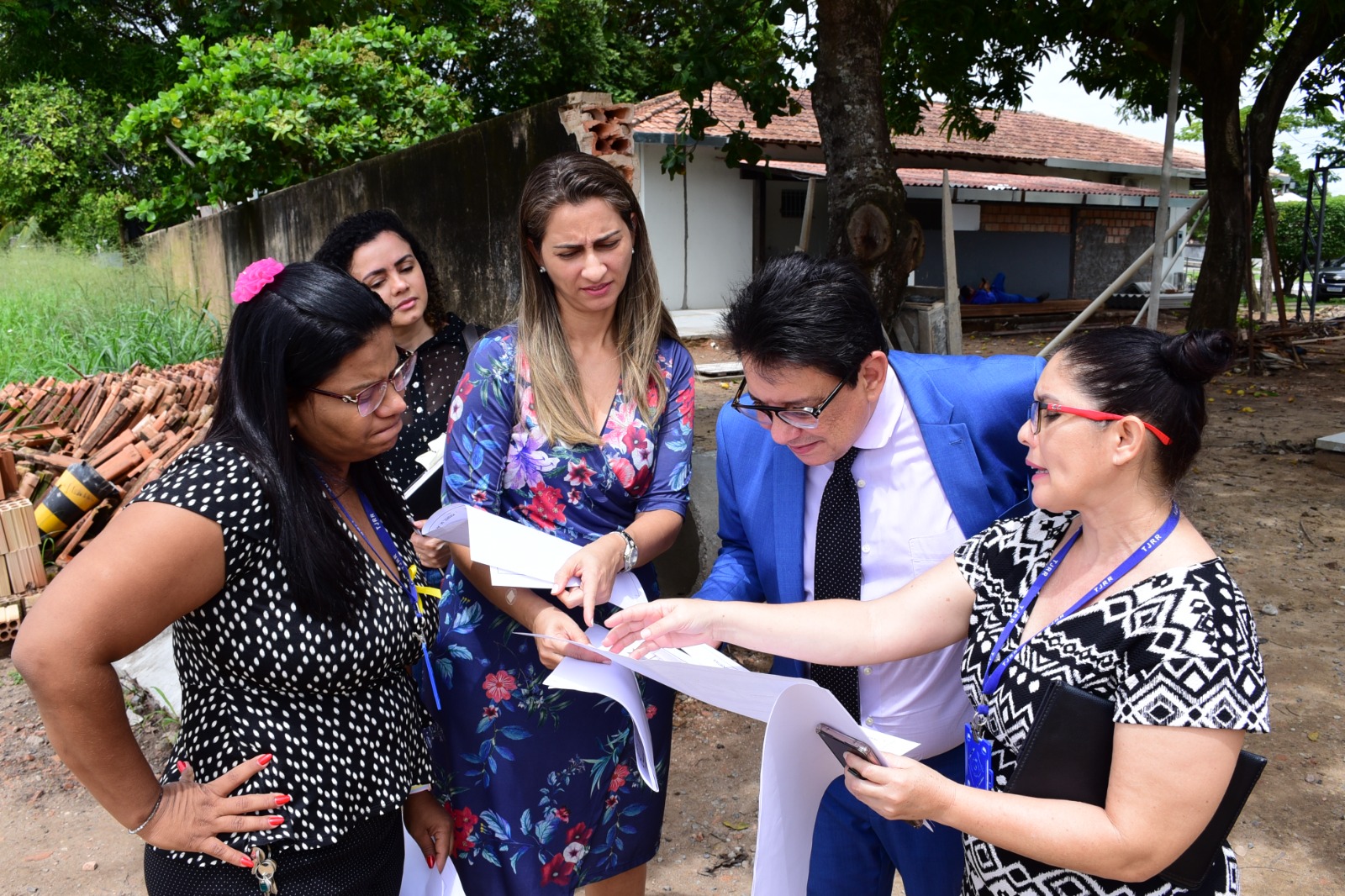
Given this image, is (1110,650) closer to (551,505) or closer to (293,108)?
(551,505)

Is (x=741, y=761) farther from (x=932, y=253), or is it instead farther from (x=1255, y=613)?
(x=932, y=253)

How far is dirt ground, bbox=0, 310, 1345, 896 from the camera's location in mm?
3150

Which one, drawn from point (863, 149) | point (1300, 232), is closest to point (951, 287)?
point (863, 149)

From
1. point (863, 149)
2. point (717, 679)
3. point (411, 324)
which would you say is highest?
point (863, 149)

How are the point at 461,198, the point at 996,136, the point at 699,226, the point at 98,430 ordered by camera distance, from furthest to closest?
the point at 996,136 → the point at 699,226 → the point at 98,430 → the point at 461,198

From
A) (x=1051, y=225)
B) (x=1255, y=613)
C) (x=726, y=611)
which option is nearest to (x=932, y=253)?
(x=1051, y=225)

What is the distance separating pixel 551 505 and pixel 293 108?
10069 mm

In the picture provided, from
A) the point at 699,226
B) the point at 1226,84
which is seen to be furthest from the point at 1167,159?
the point at 699,226

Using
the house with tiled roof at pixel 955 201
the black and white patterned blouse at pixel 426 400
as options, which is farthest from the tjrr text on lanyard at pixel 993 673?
the house with tiled roof at pixel 955 201

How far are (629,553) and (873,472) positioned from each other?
533 mm

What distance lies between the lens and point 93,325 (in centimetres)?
918

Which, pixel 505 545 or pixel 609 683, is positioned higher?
pixel 505 545

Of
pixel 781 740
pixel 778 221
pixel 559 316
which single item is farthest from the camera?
pixel 778 221

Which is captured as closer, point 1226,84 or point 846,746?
point 846,746
